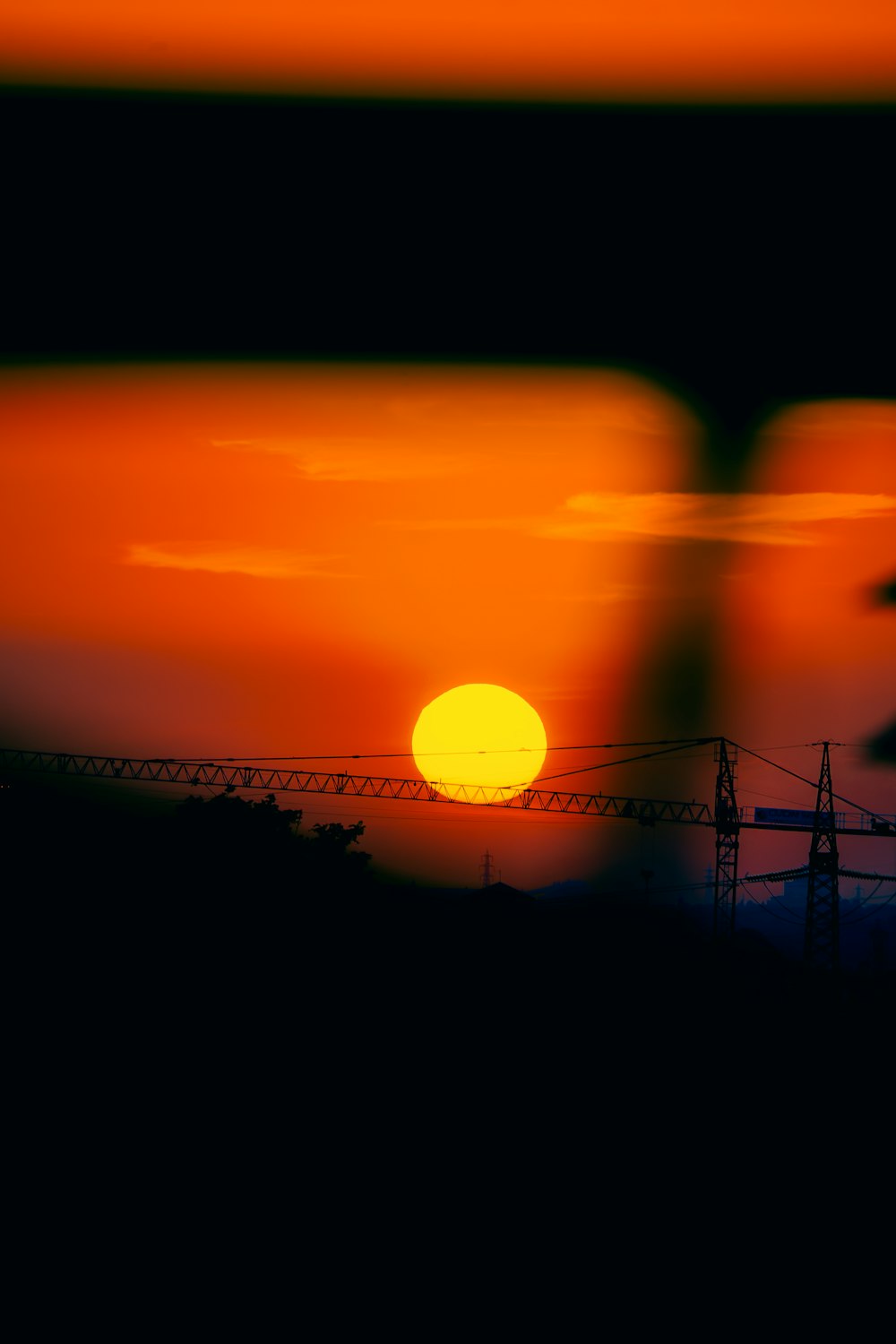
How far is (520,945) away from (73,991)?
10.3 m

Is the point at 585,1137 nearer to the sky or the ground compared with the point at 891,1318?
nearer to the sky

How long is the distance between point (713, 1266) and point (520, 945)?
11.6m

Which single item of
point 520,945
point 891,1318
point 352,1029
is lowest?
point 891,1318

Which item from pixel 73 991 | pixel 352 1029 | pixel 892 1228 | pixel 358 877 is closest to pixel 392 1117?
pixel 352 1029

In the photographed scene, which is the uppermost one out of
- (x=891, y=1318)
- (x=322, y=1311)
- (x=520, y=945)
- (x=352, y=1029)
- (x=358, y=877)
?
(x=358, y=877)

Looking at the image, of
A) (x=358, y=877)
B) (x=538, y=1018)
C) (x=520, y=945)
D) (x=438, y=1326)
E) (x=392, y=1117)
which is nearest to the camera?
(x=438, y=1326)

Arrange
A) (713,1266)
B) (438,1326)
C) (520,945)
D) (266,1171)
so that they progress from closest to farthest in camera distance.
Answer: (438,1326) → (713,1266) → (266,1171) → (520,945)

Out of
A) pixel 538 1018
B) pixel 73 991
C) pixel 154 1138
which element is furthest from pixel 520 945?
pixel 154 1138

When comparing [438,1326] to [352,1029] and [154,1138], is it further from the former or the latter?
[352,1029]

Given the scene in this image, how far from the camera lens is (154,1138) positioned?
29.5ft

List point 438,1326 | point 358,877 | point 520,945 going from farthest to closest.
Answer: point 358,877 < point 520,945 < point 438,1326

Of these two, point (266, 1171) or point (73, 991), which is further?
point (73, 991)

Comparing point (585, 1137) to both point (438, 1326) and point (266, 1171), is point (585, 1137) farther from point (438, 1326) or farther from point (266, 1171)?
point (438, 1326)

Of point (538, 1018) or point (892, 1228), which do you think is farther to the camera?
point (538, 1018)
